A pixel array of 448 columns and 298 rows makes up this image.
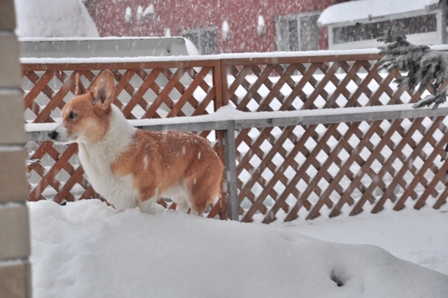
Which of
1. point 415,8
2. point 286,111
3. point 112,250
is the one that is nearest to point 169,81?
point 286,111

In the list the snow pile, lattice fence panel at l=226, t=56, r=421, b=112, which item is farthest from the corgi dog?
lattice fence panel at l=226, t=56, r=421, b=112

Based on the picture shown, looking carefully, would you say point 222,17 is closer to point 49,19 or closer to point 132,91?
point 49,19

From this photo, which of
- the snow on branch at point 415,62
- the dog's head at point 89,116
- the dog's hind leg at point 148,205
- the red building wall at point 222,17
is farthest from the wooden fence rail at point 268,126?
the red building wall at point 222,17

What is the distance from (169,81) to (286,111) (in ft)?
3.68

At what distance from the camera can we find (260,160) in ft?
18.0

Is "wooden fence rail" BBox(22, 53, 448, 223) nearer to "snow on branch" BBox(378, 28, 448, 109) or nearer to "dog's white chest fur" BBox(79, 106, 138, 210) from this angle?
"dog's white chest fur" BBox(79, 106, 138, 210)

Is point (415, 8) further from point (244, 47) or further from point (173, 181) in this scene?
point (173, 181)

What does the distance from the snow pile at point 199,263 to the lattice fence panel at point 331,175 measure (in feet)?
7.10

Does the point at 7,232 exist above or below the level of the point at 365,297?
above

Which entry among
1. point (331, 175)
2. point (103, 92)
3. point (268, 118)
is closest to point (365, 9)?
point (331, 175)

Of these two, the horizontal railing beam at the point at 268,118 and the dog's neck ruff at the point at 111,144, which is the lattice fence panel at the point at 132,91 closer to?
the horizontal railing beam at the point at 268,118

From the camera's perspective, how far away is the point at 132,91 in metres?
4.60

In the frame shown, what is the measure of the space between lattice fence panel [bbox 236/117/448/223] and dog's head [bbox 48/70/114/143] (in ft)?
6.20

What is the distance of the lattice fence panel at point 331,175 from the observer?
16.8ft
